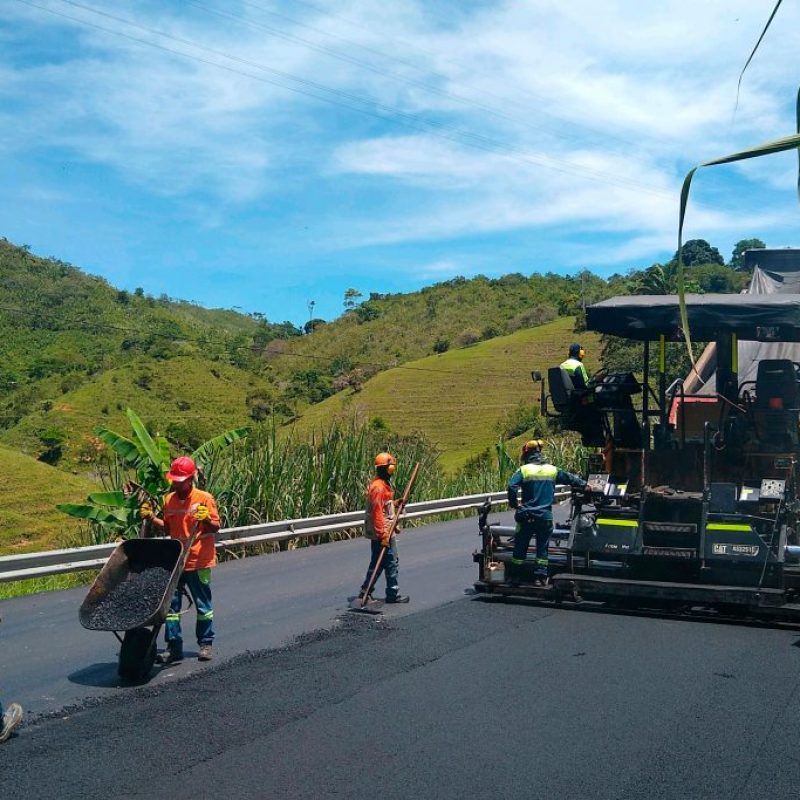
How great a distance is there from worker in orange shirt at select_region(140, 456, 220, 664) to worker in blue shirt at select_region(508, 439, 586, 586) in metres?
3.76

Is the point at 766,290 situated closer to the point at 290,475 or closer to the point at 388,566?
the point at 290,475

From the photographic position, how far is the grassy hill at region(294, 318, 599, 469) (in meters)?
66.1

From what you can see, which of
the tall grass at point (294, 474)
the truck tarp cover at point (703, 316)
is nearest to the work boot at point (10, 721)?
the truck tarp cover at point (703, 316)

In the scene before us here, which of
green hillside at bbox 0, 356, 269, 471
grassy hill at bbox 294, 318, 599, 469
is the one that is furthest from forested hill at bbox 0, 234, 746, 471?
grassy hill at bbox 294, 318, 599, 469

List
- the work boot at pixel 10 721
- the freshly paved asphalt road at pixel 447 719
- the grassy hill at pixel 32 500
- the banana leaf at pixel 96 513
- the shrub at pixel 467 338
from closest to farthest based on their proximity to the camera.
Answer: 1. the freshly paved asphalt road at pixel 447 719
2. the work boot at pixel 10 721
3. the banana leaf at pixel 96 513
4. the grassy hill at pixel 32 500
5. the shrub at pixel 467 338

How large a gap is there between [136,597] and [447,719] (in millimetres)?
2745

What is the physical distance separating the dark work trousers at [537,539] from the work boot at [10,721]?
19.3ft

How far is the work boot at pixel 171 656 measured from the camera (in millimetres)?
8305

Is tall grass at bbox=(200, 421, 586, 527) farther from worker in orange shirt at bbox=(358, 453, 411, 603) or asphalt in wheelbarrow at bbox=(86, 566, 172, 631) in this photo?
asphalt in wheelbarrow at bbox=(86, 566, 172, 631)

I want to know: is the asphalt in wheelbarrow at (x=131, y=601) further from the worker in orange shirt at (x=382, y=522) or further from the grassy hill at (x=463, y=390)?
the grassy hill at (x=463, y=390)

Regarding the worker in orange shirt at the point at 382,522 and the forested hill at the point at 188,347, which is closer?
the worker in orange shirt at the point at 382,522

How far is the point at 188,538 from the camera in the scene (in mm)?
8094

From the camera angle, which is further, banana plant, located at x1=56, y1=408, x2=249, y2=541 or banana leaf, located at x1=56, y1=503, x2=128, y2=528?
banana plant, located at x1=56, y1=408, x2=249, y2=541

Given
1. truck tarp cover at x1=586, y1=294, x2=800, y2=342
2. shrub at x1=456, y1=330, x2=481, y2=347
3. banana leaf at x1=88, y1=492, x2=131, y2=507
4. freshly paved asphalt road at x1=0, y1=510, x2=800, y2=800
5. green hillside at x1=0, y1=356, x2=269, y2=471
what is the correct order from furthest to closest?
shrub at x1=456, y1=330, x2=481, y2=347, green hillside at x1=0, y1=356, x2=269, y2=471, banana leaf at x1=88, y1=492, x2=131, y2=507, truck tarp cover at x1=586, y1=294, x2=800, y2=342, freshly paved asphalt road at x1=0, y1=510, x2=800, y2=800
